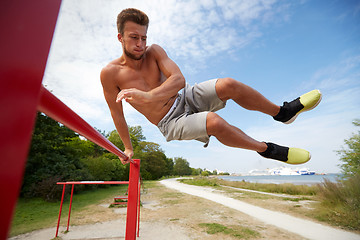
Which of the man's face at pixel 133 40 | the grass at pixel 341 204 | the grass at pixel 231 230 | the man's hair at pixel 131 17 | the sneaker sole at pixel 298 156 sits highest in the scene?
the man's hair at pixel 131 17

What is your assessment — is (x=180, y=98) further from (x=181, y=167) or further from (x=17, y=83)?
(x=181, y=167)

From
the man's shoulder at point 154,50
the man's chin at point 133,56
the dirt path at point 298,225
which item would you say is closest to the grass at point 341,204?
the dirt path at point 298,225

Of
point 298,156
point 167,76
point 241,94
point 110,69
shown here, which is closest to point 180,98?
point 167,76

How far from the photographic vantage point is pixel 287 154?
5.87 ft

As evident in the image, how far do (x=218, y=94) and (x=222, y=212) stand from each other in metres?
5.68

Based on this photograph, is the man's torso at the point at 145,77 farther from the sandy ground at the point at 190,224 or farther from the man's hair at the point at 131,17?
the sandy ground at the point at 190,224

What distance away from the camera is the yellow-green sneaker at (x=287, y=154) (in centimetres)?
177

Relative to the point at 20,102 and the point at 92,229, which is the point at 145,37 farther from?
the point at 92,229

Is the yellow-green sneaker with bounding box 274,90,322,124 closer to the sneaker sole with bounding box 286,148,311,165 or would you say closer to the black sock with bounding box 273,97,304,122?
the black sock with bounding box 273,97,304,122

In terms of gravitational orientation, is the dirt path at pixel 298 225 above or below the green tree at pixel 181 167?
below

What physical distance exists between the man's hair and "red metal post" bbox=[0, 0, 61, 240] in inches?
54.2

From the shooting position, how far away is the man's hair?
1.49m

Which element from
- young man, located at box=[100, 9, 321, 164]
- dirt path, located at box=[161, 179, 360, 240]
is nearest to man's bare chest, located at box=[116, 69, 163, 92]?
young man, located at box=[100, 9, 321, 164]

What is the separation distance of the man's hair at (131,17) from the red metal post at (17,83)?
1.38 metres
